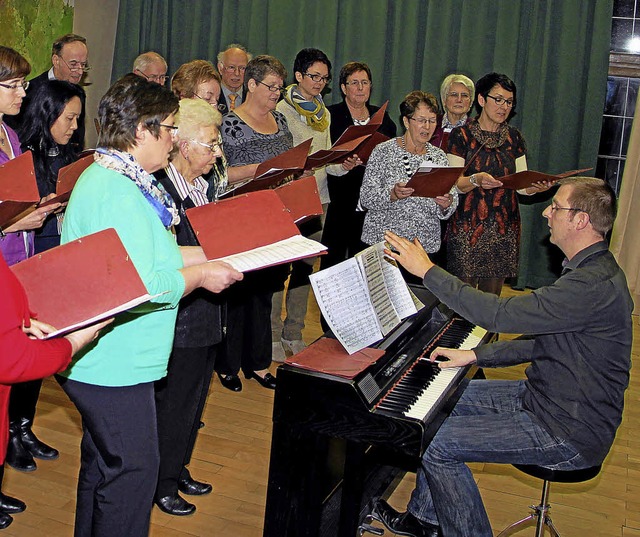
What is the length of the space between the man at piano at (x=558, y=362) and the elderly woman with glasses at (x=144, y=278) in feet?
2.62

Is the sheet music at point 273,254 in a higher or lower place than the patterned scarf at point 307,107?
lower

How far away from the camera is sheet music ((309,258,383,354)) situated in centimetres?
245

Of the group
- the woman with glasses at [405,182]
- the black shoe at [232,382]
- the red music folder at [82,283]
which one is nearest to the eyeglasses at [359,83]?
the woman with glasses at [405,182]

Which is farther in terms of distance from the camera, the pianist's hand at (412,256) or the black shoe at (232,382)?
the black shoe at (232,382)

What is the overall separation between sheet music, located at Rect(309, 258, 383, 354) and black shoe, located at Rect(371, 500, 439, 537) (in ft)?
2.61

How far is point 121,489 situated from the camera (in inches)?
85.7

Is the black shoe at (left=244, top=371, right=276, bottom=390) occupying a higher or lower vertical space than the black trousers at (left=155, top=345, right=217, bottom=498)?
lower

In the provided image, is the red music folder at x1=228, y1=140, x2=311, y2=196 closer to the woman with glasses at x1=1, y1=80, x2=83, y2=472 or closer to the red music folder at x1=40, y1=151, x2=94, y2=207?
the red music folder at x1=40, y1=151, x2=94, y2=207

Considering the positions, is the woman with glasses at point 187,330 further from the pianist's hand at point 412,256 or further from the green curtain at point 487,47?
the green curtain at point 487,47

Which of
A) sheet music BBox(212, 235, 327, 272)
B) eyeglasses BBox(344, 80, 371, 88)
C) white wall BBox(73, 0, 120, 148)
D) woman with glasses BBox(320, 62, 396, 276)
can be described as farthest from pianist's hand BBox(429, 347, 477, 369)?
white wall BBox(73, 0, 120, 148)

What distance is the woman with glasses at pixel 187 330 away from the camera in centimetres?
263

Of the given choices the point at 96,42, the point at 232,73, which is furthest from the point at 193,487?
the point at 96,42

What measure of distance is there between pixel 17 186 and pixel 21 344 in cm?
115

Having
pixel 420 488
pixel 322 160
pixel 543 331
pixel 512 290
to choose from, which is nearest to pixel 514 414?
pixel 543 331
